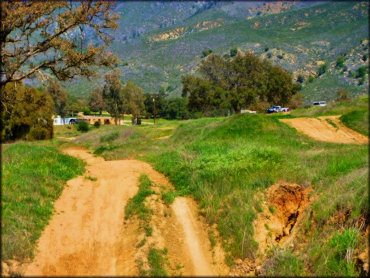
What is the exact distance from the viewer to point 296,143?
53.3ft

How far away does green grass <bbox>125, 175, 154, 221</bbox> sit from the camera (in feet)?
29.0

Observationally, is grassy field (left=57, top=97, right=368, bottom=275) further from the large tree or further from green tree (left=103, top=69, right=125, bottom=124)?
green tree (left=103, top=69, right=125, bottom=124)

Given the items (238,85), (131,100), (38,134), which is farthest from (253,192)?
(131,100)

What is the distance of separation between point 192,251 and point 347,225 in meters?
3.20

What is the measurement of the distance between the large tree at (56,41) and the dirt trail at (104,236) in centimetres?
550

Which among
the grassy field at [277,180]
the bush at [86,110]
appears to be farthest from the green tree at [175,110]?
the grassy field at [277,180]

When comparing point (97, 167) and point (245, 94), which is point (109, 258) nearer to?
point (97, 167)

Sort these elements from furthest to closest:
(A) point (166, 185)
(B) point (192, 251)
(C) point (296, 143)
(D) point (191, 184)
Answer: (C) point (296, 143)
(A) point (166, 185)
(D) point (191, 184)
(B) point (192, 251)

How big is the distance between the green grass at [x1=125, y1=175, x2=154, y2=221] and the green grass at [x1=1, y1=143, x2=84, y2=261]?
6.51ft

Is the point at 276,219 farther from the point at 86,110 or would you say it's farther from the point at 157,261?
the point at 86,110

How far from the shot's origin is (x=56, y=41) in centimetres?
1379

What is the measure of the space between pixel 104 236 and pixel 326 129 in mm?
17517

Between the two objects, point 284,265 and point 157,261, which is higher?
point 284,265

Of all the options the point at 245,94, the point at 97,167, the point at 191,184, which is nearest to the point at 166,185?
the point at 191,184
